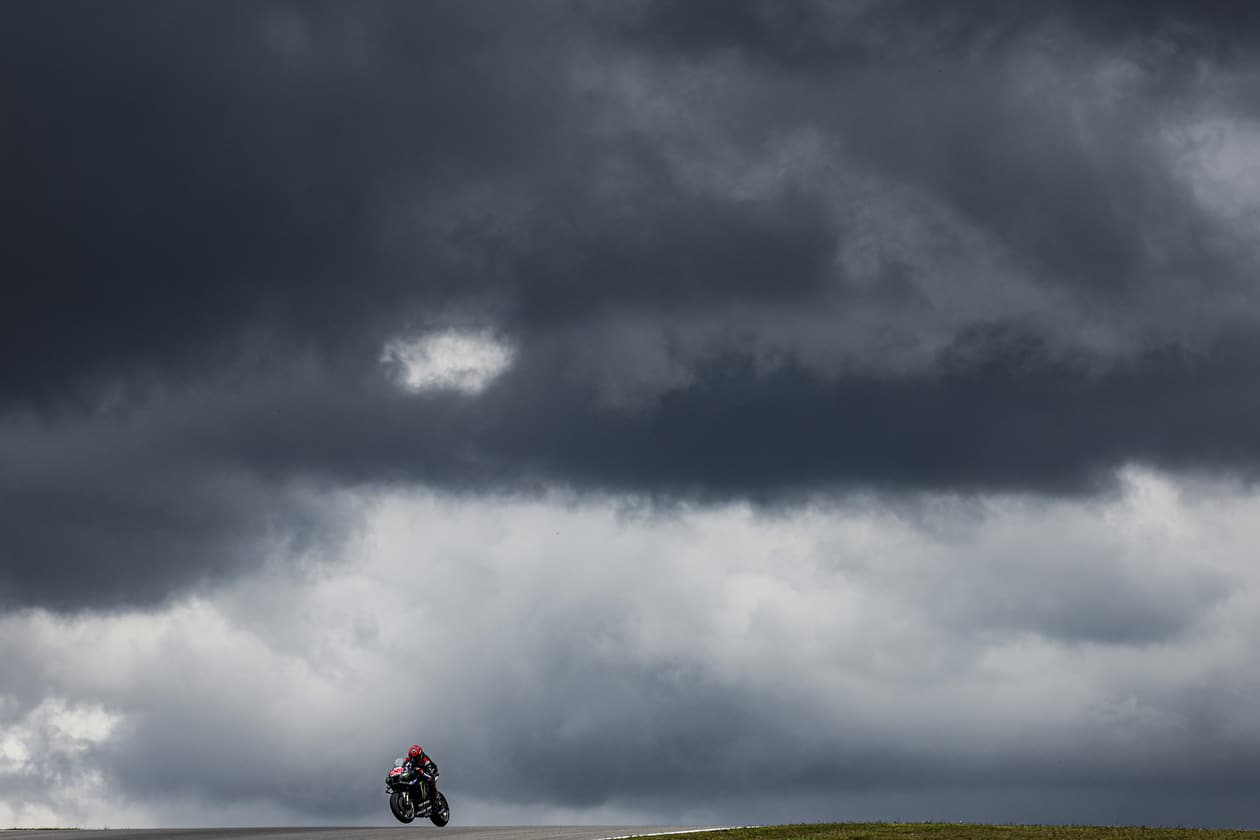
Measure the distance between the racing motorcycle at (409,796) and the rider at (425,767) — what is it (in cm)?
6

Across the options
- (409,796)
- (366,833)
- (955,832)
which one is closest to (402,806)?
(409,796)

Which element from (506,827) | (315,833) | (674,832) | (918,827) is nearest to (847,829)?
(918,827)

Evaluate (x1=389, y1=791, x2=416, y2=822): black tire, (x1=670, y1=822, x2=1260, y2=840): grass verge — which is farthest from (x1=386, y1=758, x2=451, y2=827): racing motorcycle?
(x1=670, y1=822, x2=1260, y2=840): grass verge

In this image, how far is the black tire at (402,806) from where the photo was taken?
6538 cm

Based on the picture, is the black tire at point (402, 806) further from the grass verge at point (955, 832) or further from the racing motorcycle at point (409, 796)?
the grass verge at point (955, 832)

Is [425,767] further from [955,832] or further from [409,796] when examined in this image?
[955,832]

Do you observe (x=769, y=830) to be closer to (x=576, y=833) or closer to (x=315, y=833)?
(x=576, y=833)

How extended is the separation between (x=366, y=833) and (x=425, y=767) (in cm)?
1149

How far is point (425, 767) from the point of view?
6662cm

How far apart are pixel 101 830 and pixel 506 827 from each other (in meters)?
16.4

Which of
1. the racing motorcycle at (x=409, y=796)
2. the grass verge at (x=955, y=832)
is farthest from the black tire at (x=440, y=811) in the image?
the grass verge at (x=955, y=832)

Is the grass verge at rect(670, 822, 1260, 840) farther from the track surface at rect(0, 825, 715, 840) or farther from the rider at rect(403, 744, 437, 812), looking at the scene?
the rider at rect(403, 744, 437, 812)

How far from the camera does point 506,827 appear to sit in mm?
60938

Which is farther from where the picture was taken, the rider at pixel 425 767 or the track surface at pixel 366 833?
the rider at pixel 425 767
